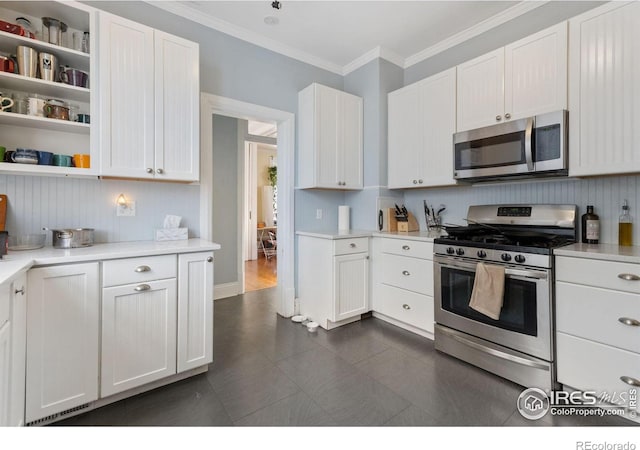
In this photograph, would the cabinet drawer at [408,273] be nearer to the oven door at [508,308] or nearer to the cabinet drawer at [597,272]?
the oven door at [508,308]

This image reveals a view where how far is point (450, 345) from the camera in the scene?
2.33m

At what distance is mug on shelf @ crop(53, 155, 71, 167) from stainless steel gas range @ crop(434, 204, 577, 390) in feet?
8.96

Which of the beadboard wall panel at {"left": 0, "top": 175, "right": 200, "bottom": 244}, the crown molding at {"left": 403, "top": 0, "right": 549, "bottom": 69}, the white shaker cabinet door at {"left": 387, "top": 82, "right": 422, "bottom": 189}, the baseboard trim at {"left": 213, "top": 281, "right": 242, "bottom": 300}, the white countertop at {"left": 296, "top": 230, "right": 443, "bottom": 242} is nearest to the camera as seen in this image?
the beadboard wall panel at {"left": 0, "top": 175, "right": 200, "bottom": 244}

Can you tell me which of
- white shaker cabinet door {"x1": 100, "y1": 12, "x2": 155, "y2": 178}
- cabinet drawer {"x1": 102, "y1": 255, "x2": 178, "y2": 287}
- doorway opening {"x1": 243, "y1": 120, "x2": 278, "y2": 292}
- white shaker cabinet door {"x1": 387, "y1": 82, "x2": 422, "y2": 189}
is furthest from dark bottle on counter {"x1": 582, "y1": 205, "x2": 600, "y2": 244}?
doorway opening {"x1": 243, "y1": 120, "x2": 278, "y2": 292}

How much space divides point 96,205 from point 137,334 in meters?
1.04

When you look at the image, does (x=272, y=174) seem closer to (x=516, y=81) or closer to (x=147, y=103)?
(x=147, y=103)

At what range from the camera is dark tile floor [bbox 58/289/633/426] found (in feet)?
5.40

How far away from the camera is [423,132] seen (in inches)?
118

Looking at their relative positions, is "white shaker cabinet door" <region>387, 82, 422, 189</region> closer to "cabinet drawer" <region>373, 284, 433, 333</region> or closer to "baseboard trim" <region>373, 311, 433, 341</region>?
"cabinet drawer" <region>373, 284, 433, 333</region>

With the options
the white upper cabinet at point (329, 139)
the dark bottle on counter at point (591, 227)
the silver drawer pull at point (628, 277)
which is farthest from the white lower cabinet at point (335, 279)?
the silver drawer pull at point (628, 277)

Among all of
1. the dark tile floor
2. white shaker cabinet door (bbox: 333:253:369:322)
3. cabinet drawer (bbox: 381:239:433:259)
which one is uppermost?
cabinet drawer (bbox: 381:239:433:259)

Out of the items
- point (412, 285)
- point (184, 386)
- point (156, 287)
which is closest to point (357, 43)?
point (412, 285)

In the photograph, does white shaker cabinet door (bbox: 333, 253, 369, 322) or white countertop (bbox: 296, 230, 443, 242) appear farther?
white shaker cabinet door (bbox: 333, 253, 369, 322)
